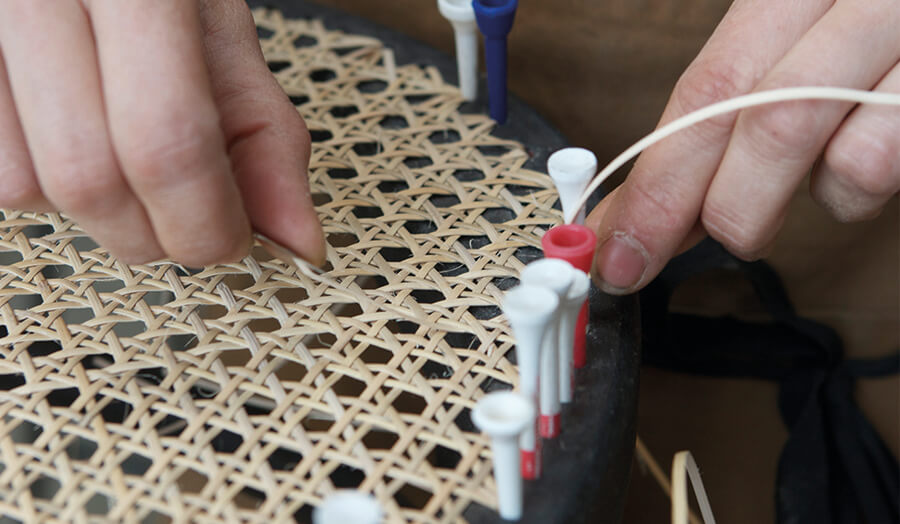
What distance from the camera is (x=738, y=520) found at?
81 centimetres

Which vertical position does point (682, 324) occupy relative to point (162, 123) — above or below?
below

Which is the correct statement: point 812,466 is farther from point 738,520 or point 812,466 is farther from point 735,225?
point 735,225

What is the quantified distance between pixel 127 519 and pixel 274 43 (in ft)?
1.69

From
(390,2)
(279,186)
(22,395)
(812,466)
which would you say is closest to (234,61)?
(279,186)

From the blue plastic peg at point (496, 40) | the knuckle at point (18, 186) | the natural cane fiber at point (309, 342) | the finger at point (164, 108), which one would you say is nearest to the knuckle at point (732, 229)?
the natural cane fiber at point (309, 342)

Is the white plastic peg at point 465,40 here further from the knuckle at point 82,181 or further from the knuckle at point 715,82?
the knuckle at point 82,181

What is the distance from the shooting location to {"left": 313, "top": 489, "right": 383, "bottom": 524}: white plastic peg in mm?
323

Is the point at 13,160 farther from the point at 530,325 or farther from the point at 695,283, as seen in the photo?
the point at 695,283

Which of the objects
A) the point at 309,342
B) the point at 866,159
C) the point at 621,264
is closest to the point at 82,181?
the point at 309,342

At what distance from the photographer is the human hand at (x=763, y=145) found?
47 centimetres

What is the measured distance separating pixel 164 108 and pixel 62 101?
Answer: 58mm

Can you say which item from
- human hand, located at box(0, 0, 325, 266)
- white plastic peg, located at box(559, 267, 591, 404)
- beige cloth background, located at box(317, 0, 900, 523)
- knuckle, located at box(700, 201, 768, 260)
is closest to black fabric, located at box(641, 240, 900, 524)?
beige cloth background, located at box(317, 0, 900, 523)

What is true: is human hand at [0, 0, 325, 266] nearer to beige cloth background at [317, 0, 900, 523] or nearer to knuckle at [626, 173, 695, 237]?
knuckle at [626, 173, 695, 237]

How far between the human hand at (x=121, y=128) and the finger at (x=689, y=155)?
0.69 feet
